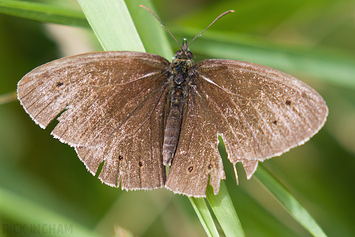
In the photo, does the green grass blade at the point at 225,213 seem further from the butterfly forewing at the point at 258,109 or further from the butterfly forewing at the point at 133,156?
the butterfly forewing at the point at 133,156

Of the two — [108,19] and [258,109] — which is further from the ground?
[108,19]

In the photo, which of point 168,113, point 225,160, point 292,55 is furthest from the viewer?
point 225,160

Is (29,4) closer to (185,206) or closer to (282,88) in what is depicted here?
(282,88)

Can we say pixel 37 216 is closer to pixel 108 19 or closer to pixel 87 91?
pixel 87 91

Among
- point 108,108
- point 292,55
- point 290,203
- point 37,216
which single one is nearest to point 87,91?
point 108,108

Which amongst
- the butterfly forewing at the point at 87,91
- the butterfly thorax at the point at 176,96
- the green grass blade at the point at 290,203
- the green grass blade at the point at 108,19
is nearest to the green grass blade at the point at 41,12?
the green grass blade at the point at 108,19

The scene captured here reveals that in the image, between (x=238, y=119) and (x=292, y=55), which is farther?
(x=292, y=55)

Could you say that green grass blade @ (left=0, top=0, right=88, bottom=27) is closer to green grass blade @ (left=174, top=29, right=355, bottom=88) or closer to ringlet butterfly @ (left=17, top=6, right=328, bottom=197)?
ringlet butterfly @ (left=17, top=6, right=328, bottom=197)
